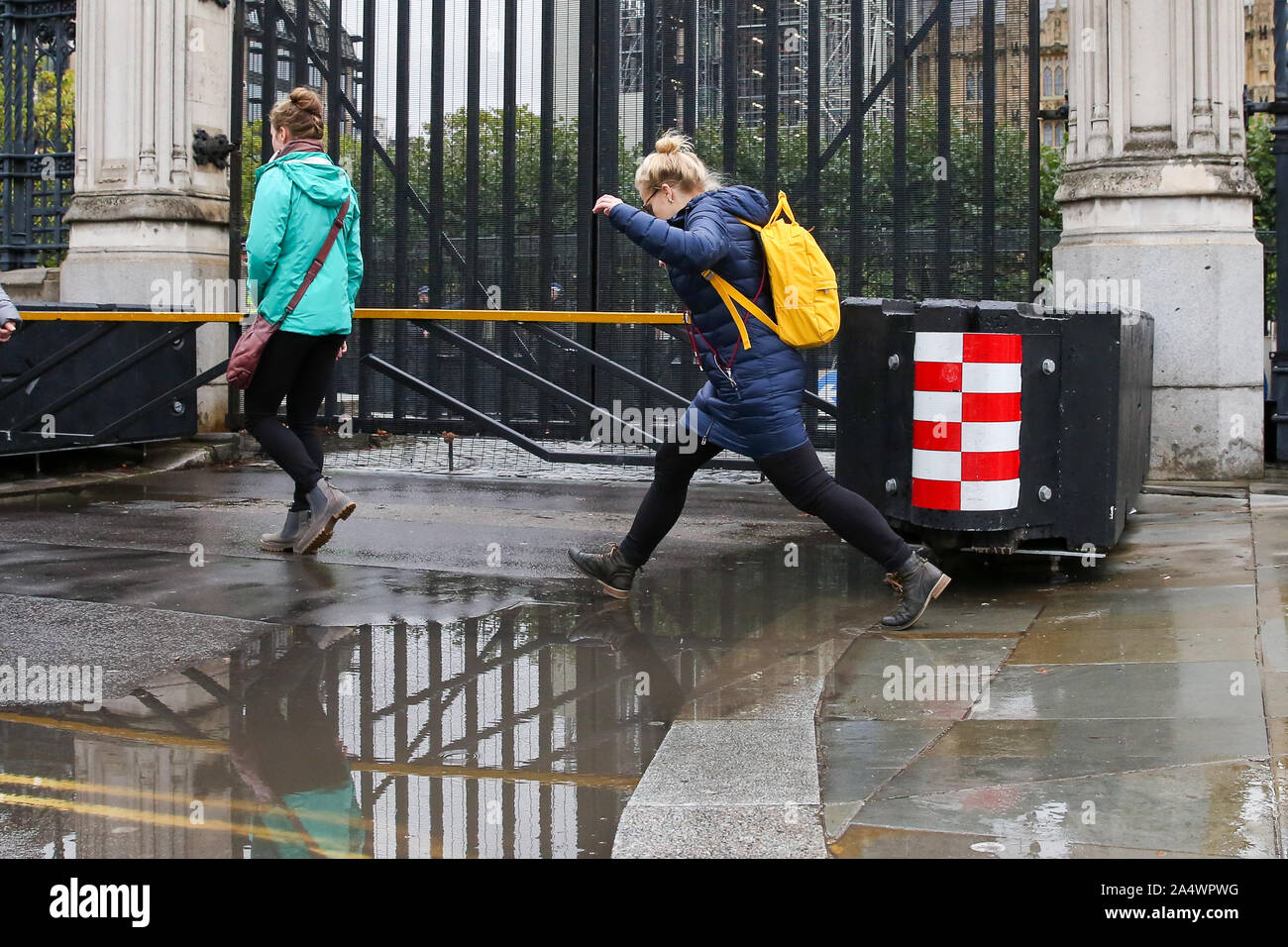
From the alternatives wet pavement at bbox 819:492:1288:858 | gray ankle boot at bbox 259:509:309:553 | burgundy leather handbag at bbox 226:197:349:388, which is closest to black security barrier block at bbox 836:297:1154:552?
wet pavement at bbox 819:492:1288:858

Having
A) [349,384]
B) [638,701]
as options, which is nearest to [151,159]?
[349,384]

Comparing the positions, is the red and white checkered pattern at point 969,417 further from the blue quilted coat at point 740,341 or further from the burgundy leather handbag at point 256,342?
the burgundy leather handbag at point 256,342

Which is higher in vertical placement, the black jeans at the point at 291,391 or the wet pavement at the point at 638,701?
the black jeans at the point at 291,391

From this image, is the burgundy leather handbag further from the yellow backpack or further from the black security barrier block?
the black security barrier block

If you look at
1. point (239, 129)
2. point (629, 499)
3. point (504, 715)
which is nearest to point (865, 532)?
point (504, 715)

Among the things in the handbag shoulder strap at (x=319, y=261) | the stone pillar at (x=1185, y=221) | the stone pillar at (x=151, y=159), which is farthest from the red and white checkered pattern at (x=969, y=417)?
the stone pillar at (x=151, y=159)

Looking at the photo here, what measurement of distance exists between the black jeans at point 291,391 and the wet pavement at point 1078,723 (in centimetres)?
299

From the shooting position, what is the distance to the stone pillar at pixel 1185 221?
9164 millimetres

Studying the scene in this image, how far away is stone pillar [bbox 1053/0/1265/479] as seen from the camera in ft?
30.1

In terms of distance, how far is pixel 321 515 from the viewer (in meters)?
7.25

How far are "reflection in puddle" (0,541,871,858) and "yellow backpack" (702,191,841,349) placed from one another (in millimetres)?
1148

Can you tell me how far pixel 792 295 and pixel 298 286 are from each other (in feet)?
8.58

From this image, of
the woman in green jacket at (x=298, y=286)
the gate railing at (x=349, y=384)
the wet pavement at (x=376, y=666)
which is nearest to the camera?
the wet pavement at (x=376, y=666)
